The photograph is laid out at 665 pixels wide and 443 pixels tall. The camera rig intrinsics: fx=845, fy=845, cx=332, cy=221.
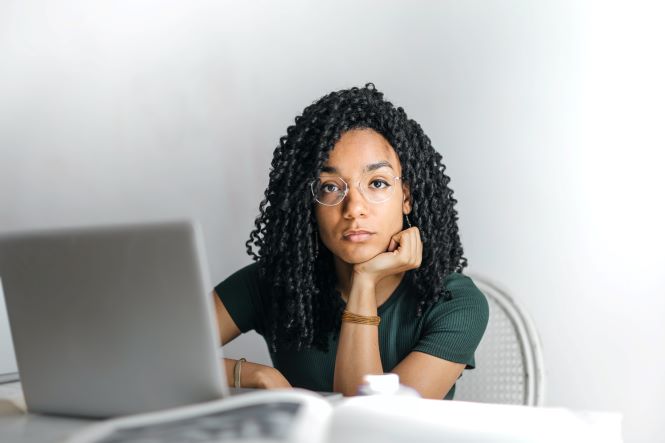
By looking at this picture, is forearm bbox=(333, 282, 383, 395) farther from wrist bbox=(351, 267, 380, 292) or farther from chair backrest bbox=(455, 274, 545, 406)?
chair backrest bbox=(455, 274, 545, 406)

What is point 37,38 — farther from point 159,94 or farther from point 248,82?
point 248,82

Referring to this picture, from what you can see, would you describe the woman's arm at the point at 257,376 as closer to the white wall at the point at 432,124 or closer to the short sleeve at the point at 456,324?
the short sleeve at the point at 456,324

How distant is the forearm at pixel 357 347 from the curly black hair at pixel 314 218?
0.36ft

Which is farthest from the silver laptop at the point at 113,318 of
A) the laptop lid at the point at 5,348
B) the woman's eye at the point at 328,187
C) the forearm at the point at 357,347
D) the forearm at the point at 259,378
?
the laptop lid at the point at 5,348

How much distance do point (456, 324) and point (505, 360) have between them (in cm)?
31

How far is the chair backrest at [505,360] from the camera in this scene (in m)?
1.83

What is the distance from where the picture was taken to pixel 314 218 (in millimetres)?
1726

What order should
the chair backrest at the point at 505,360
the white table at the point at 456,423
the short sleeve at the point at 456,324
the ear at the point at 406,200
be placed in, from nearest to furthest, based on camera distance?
1. the white table at the point at 456,423
2. the short sleeve at the point at 456,324
3. the ear at the point at 406,200
4. the chair backrest at the point at 505,360

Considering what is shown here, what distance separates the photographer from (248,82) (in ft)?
8.04

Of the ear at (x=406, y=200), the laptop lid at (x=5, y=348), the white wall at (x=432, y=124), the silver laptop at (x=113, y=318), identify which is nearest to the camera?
the silver laptop at (x=113, y=318)

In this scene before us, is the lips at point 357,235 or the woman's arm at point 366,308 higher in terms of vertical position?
the lips at point 357,235

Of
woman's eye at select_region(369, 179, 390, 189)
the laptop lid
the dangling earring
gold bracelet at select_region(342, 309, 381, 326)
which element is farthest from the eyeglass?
the laptop lid

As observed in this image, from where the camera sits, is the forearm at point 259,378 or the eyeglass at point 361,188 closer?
the forearm at point 259,378

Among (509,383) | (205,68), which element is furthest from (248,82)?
(509,383)
